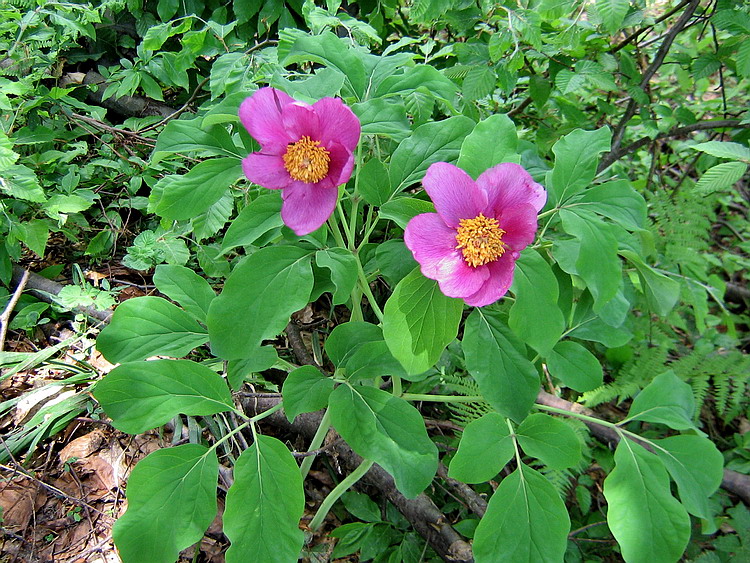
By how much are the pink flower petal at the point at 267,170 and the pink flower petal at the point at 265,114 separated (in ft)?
0.09

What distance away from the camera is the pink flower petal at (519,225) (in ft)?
2.73

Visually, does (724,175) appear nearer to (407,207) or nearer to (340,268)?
(407,207)

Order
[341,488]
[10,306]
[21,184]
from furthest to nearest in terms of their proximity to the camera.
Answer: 1. [10,306]
2. [21,184]
3. [341,488]

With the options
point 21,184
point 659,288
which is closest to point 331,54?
point 659,288

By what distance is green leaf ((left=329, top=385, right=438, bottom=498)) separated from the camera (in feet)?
2.99

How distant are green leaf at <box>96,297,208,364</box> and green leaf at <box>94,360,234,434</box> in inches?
3.7

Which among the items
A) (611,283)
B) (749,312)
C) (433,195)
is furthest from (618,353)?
(433,195)

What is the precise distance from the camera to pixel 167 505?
94cm

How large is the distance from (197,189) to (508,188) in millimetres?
546

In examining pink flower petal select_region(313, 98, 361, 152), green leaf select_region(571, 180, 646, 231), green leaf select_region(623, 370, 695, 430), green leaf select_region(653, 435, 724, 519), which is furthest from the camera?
green leaf select_region(623, 370, 695, 430)

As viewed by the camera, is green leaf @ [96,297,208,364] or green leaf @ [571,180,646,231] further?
green leaf @ [96,297,208,364]

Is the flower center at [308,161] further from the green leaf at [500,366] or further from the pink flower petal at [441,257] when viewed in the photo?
the green leaf at [500,366]

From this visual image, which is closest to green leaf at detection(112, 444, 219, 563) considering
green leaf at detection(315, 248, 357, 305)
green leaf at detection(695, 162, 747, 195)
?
green leaf at detection(315, 248, 357, 305)

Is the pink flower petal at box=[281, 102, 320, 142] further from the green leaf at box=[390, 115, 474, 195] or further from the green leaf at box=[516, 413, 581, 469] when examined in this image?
the green leaf at box=[516, 413, 581, 469]
